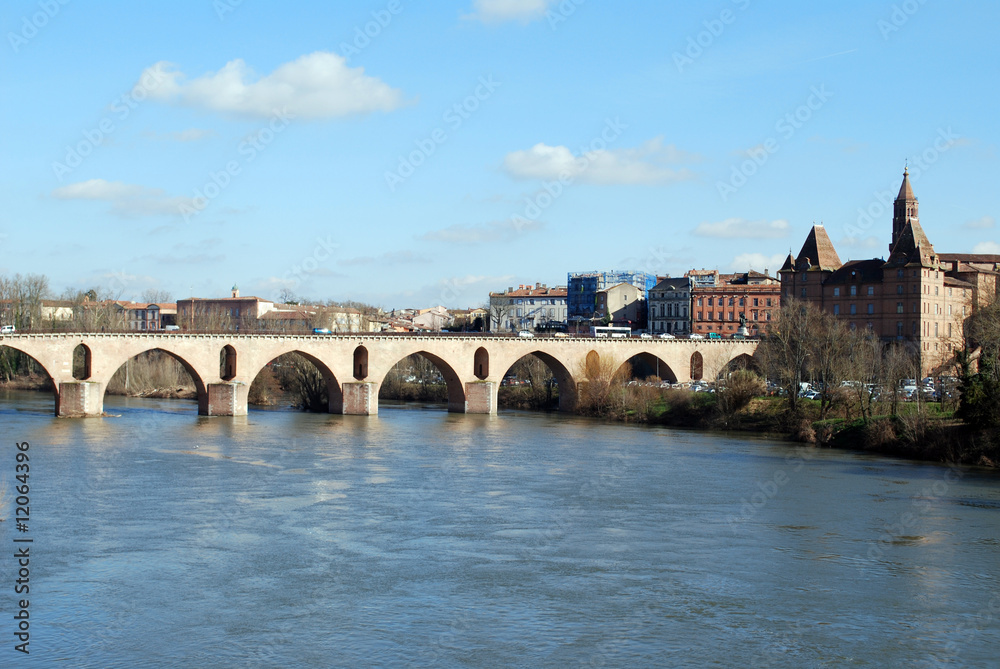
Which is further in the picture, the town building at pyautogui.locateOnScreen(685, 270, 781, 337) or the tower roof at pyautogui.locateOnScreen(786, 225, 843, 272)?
the town building at pyautogui.locateOnScreen(685, 270, 781, 337)

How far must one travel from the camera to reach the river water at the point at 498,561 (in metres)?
15.1

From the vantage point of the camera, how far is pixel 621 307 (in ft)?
313

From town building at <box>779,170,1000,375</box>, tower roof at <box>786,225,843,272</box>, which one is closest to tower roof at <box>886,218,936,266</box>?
town building at <box>779,170,1000,375</box>

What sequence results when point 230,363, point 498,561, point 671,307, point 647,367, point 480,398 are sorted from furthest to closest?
point 671,307
point 647,367
point 480,398
point 230,363
point 498,561

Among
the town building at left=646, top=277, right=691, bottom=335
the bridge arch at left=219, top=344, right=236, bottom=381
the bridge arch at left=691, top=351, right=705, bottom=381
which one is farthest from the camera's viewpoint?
the town building at left=646, top=277, right=691, bottom=335

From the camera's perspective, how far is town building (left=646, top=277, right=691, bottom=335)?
284ft

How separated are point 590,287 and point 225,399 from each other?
5648cm

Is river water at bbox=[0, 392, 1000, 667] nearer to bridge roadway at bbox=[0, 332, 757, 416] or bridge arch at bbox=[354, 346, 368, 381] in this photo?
bridge roadway at bbox=[0, 332, 757, 416]

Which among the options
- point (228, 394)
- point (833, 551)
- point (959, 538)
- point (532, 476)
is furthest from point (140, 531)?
point (228, 394)

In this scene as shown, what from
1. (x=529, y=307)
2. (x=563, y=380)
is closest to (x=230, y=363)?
(x=563, y=380)

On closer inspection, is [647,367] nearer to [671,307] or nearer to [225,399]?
[671,307]

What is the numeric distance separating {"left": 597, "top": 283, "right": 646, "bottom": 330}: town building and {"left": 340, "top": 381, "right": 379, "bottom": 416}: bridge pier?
45.0m

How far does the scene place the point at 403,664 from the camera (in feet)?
47.2

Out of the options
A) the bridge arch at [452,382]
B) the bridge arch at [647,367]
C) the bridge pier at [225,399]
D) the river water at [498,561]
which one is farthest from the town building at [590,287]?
the river water at [498,561]
